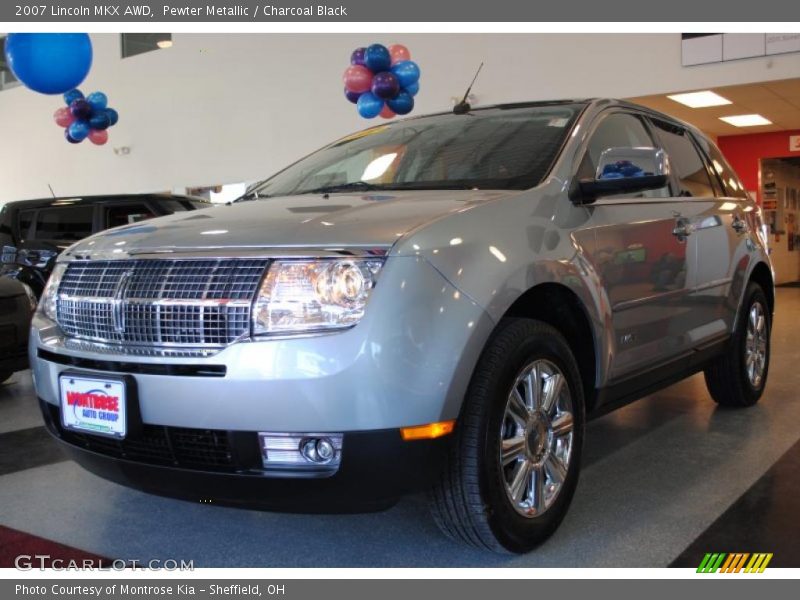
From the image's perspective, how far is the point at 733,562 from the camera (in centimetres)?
221

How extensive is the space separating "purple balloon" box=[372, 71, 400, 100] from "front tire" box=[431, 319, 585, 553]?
7628 millimetres

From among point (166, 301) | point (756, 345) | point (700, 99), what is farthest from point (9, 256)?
point (700, 99)

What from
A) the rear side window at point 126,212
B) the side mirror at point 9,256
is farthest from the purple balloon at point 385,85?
the side mirror at point 9,256

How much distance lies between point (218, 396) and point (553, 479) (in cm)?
108

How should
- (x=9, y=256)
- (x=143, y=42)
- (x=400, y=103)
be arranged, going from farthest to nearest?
(x=143, y=42), (x=400, y=103), (x=9, y=256)

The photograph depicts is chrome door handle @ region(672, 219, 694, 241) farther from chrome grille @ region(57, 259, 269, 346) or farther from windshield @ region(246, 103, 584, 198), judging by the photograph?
chrome grille @ region(57, 259, 269, 346)

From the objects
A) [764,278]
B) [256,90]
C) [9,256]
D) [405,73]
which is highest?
[256,90]

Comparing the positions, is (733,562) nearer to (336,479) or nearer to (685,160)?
(336,479)

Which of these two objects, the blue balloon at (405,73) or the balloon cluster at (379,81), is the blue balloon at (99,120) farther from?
the blue balloon at (405,73)

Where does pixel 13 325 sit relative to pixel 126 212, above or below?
below

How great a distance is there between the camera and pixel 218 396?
6.33ft

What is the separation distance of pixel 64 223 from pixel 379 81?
4226 mm

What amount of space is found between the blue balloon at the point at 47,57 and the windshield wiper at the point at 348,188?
5.52 m

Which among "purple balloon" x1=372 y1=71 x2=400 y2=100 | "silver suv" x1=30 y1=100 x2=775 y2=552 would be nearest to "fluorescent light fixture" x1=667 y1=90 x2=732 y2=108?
"purple balloon" x1=372 y1=71 x2=400 y2=100
